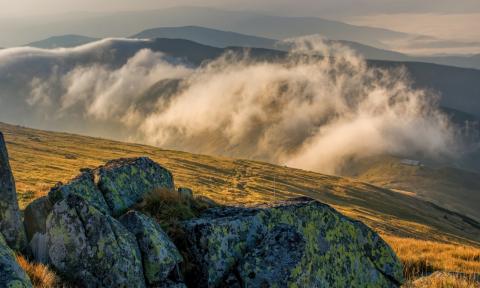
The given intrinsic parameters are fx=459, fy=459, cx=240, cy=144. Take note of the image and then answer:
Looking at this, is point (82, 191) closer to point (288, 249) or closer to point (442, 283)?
point (288, 249)

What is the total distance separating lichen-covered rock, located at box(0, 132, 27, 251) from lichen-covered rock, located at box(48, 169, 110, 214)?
1.13 metres

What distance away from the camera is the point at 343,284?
38.7 feet

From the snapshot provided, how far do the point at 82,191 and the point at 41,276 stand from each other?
→ 3.81 metres

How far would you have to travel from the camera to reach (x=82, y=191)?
43.3ft

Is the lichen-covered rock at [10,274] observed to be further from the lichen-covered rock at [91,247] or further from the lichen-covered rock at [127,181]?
the lichen-covered rock at [127,181]

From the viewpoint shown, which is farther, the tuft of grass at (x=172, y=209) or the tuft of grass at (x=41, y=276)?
the tuft of grass at (x=172, y=209)

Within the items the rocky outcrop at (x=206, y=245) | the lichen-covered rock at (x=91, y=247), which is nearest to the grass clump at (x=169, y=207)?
the rocky outcrop at (x=206, y=245)

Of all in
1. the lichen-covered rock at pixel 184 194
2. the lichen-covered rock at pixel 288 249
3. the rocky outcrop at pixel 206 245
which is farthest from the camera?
the lichen-covered rock at pixel 184 194

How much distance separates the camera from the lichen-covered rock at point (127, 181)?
45.9 feet

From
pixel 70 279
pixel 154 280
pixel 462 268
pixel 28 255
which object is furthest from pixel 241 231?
pixel 462 268

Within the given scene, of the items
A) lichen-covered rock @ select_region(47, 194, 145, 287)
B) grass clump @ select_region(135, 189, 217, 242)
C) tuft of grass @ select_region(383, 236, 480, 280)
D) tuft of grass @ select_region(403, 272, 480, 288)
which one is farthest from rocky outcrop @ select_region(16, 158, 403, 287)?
tuft of grass @ select_region(383, 236, 480, 280)

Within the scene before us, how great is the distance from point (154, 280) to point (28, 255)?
3.44 m

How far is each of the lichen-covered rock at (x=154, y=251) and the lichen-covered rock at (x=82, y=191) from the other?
2.14 metres

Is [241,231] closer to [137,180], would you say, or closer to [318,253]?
[318,253]
